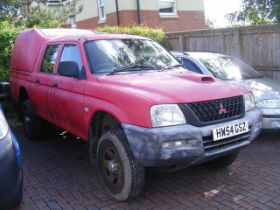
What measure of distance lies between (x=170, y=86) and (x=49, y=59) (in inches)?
110

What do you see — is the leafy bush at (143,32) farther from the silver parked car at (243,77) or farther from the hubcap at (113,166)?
the hubcap at (113,166)

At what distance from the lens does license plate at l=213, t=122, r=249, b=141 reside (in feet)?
14.2

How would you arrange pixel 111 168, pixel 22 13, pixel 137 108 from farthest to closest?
pixel 22 13 < pixel 111 168 < pixel 137 108

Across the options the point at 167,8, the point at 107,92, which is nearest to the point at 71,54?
the point at 107,92

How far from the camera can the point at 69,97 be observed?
5492mm

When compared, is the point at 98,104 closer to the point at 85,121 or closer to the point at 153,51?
the point at 85,121

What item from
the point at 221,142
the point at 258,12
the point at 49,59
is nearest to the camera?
the point at 221,142

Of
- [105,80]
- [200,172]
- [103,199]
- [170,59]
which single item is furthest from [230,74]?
[103,199]

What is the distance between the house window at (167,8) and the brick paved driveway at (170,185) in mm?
15402

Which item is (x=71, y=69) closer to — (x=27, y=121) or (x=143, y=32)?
(x=27, y=121)

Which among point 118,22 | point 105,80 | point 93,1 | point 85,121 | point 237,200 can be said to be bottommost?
point 237,200

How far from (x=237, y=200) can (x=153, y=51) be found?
98.2 inches

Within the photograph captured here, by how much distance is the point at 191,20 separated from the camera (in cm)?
2205

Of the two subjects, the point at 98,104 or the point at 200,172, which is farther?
the point at 200,172
